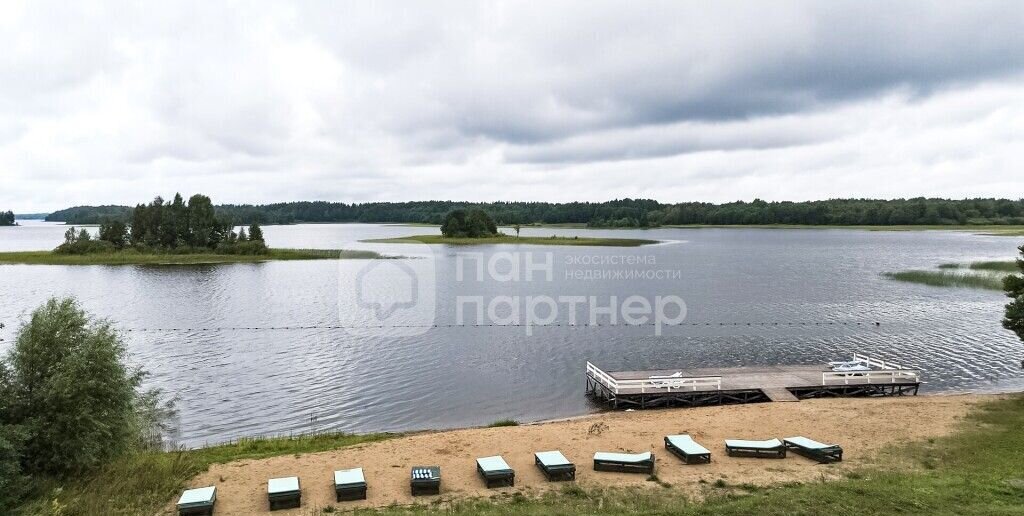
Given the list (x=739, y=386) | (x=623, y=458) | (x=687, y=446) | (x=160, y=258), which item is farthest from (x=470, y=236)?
(x=623, y=458)

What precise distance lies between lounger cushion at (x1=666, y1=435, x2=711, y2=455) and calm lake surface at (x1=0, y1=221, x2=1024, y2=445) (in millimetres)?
10397

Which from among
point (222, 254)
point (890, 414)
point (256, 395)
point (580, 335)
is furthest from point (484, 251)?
point (890, 414)

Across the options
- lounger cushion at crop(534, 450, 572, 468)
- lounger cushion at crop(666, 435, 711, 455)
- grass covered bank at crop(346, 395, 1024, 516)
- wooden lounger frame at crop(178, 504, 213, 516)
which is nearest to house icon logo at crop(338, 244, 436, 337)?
lounger cushion at crop(666, 435, 711, 455)

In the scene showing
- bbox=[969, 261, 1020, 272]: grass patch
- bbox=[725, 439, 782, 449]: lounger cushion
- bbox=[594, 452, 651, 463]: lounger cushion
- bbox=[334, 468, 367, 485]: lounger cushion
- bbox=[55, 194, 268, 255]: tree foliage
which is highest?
bbox=[55, 194, 268, 255]: tree foliage

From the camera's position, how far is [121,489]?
16812mm

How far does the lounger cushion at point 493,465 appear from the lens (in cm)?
1769

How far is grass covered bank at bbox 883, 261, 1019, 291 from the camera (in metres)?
72.9

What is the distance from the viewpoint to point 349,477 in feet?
56.1

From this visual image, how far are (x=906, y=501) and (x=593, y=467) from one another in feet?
26.7

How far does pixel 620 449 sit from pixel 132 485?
15.0 meters

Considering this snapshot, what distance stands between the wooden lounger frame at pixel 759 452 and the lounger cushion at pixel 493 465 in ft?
24.7

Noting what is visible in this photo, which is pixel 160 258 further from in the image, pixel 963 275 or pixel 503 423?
pixel 963 275

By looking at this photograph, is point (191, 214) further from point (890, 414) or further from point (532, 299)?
point (890, 414)

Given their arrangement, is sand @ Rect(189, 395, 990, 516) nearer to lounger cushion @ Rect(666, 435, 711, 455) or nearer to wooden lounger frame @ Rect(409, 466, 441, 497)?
wooden lounger frame @ Rect(409, 466, 441, 497)
